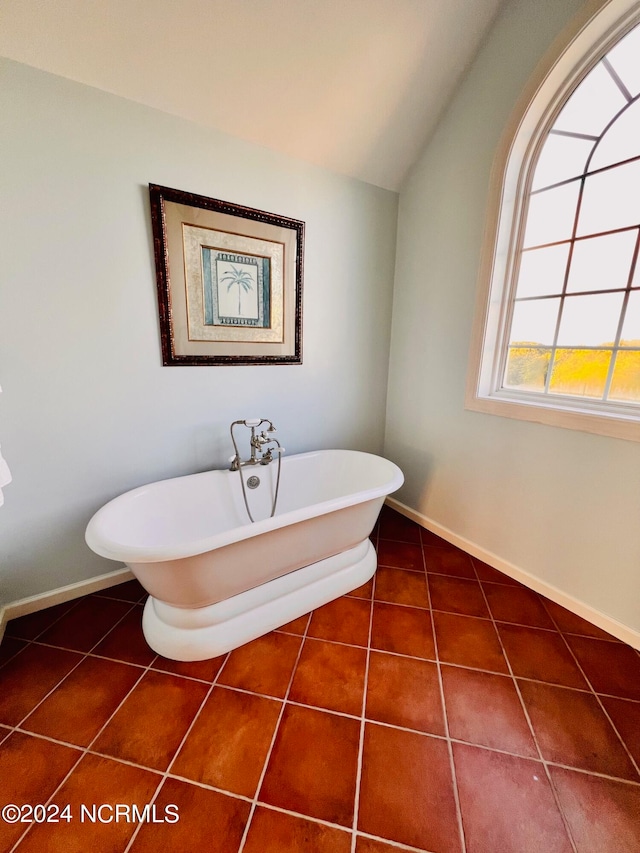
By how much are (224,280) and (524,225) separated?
1.59 metres

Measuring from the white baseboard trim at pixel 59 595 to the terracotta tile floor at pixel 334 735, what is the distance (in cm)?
5

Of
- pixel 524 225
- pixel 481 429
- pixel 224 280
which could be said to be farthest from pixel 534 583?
pixel 224 280

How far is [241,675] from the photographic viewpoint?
1.24 metres

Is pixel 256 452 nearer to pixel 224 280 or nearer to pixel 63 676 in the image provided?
pixel 224 280

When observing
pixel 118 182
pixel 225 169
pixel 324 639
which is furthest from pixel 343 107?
pixel 324 639

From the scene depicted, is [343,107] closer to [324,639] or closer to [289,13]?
[289,13]

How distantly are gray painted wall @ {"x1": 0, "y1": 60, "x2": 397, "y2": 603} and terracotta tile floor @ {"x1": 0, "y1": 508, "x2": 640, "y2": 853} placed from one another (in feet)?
1.90

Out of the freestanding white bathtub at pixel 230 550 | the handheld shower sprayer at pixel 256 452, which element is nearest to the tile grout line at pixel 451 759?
the freestanding white bathtub at pixel 230 550

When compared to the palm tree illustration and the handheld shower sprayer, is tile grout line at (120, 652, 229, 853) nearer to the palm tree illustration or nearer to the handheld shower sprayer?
the handheld shower sprayer

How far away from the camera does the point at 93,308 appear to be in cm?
145

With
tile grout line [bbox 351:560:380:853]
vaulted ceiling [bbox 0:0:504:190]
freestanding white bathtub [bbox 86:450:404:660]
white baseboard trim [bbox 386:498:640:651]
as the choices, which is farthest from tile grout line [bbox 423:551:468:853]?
vaulted ceiling [bbox 0:0:504:190]

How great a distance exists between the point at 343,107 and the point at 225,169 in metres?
0.69
